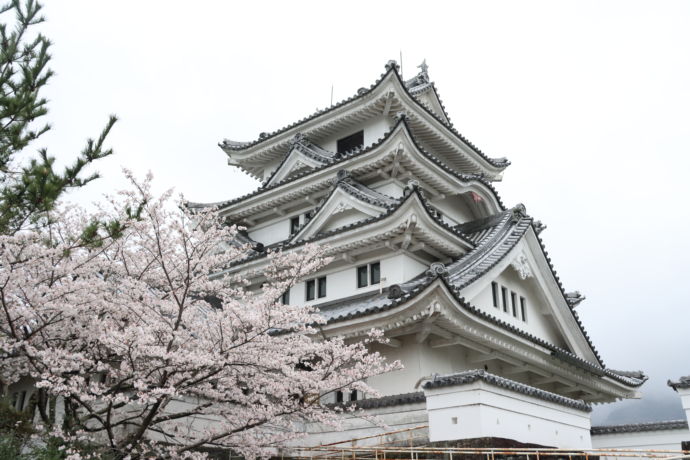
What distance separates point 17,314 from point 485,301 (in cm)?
1273

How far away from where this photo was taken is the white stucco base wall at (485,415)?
32.6 ft

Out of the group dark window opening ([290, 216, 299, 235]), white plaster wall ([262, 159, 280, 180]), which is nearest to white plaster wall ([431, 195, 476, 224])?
dark window opening ([290, 216, 299, 235])

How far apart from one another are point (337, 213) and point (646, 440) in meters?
11.7

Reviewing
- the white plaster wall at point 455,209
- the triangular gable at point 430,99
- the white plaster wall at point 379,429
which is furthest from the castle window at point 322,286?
the triangular gable at point 430,99

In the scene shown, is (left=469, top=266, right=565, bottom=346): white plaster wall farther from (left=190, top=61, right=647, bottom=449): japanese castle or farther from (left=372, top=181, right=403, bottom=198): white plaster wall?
(left=372, top=181, right=403, bottom=198): white plaster wall

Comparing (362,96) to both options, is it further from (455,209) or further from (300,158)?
(455,209)

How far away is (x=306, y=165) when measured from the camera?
22562 mm

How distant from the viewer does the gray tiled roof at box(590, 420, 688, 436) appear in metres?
16.8

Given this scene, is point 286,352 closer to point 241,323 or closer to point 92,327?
point 241,323

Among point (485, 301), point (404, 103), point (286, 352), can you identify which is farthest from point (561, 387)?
point (286, 352)

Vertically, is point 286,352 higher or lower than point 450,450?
higher

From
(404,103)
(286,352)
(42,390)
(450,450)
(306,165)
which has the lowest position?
(450,450)

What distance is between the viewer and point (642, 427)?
17.6m

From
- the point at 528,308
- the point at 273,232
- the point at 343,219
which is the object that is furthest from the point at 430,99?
the point at 528,308
